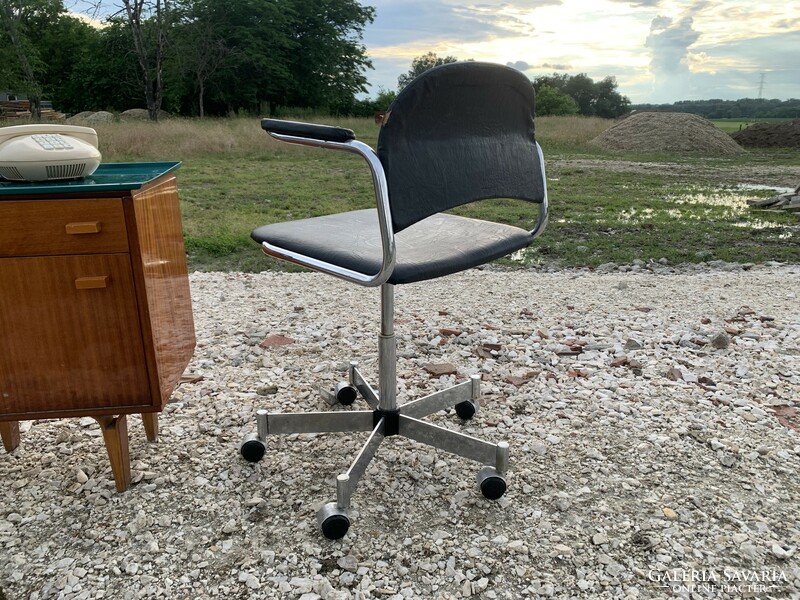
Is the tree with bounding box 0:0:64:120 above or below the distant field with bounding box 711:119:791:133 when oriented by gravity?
above

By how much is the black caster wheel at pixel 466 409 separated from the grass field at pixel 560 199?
123cm

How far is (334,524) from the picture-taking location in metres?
2.05

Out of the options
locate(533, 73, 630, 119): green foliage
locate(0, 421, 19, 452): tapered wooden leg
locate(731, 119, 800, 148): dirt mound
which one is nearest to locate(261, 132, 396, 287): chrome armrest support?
locate(0, 421, 19, 452): tapered wooden leg

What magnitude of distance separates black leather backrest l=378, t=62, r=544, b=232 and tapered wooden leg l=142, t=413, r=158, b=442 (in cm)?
142

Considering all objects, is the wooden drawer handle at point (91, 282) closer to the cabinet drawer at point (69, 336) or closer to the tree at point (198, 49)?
the cabinet drawer at point (69, 336)

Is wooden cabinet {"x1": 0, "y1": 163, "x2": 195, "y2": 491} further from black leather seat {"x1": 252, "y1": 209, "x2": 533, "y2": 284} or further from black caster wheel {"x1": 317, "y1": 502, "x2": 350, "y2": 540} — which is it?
black caster wheel {"x1": 317, "y1": 502, "x2": 350, "y2": 540}

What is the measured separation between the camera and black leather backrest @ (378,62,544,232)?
1801 millimetres

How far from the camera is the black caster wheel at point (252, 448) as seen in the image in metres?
2.47

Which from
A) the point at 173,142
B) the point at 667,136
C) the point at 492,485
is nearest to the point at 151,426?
the point at 492,485

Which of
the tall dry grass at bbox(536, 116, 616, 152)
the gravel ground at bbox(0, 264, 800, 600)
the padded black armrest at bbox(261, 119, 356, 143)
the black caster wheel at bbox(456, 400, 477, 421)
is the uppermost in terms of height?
the padded black armrest at bbox(261, 119, 356, 143)

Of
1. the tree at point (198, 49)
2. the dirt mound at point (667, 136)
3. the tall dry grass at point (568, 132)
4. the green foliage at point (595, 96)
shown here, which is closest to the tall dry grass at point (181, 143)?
the tall dry grass at point (568, 132)

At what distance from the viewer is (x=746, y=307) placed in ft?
14.2

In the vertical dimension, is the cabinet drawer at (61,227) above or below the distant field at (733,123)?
above

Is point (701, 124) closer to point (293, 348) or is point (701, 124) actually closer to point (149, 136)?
point (149, 136)
